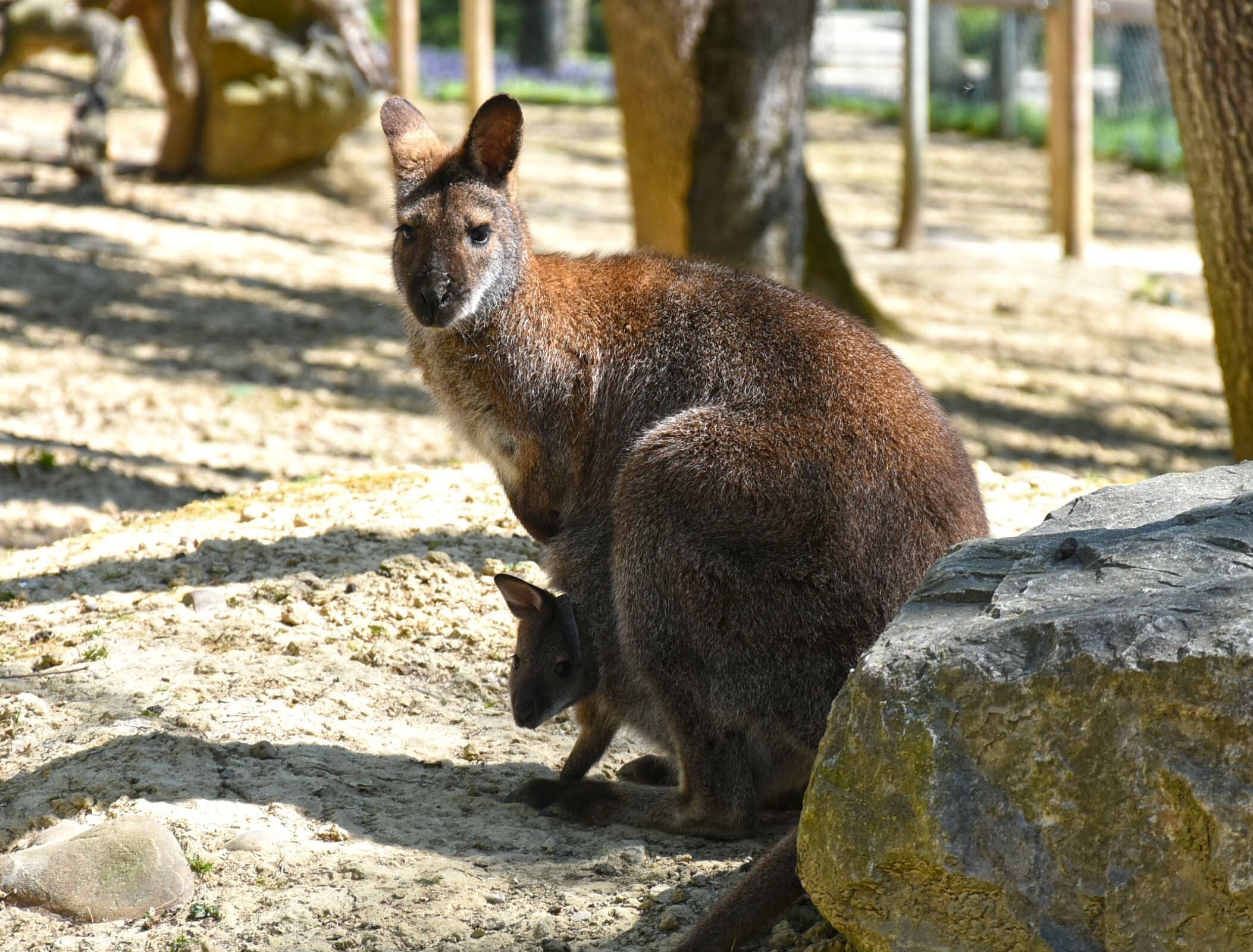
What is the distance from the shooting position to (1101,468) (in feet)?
30.0

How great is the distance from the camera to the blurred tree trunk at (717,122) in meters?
8.08

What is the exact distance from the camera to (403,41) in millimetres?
13773

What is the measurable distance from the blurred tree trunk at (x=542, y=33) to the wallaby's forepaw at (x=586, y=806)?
24.7 m

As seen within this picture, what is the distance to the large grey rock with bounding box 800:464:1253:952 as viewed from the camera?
2.40m

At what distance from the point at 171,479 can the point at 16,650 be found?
2940mm

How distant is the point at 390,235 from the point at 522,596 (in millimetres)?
8717

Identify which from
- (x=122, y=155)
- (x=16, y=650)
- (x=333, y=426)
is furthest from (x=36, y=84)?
(x=16, y=650)

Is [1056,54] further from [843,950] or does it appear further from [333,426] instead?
[843,950]

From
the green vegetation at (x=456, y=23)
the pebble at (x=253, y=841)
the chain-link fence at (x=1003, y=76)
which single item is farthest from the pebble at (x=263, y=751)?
the green vegetation at (x=456, y=23)

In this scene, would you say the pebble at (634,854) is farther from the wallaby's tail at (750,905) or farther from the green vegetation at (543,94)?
the green vegetation at (543,94)

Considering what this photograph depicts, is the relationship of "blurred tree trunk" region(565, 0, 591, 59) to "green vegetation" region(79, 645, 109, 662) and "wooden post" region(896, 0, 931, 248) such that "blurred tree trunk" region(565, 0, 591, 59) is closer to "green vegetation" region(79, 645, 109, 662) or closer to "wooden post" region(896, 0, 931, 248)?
"wooden post" region(896, 0, 931, 248)

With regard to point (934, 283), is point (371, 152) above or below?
above

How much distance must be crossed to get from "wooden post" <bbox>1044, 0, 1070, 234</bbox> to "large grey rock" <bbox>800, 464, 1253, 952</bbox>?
35.8 feet

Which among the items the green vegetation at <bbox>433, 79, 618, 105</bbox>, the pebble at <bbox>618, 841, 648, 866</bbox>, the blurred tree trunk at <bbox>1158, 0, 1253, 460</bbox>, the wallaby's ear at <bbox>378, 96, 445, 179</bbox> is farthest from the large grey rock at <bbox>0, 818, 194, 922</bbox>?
the green vegetation at <bbox>433, 79, 618, 105</bbox>
